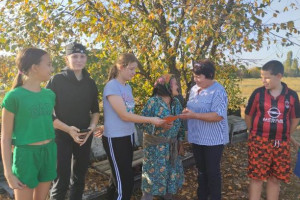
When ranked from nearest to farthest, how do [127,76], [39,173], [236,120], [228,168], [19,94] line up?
[19,94] → [39,173] → [127,76] → [228,168] → [236,120]

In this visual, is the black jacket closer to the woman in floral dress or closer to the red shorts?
the woman in floral dress

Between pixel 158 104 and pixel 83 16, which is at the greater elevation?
pixel 83 16

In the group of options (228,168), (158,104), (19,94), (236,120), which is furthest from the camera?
(236,120)

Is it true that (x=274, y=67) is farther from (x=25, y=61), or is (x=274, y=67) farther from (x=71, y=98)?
(x=25, y=61)

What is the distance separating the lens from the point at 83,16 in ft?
14.0

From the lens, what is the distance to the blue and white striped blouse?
289cm

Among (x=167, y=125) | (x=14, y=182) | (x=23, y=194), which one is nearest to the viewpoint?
(x=14, y=182)

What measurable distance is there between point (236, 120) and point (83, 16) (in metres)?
4.54

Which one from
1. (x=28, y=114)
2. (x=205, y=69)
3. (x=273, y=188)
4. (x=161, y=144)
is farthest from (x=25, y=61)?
(x=273, y=188)

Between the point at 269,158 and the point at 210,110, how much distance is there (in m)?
0.89

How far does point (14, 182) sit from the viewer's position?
200 centimetres

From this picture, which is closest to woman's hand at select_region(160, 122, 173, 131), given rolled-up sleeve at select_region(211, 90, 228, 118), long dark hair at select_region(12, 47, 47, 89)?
rolled-up sleeve at select_region(211, 90, 228, 118)

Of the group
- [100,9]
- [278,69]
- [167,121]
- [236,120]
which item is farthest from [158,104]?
[236,120]

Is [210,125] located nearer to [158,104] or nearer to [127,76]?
[158,104]
